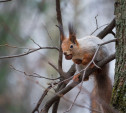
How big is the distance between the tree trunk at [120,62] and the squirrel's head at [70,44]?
1.91 feet

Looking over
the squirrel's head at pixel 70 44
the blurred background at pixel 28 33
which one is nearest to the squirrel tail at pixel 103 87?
the squirrel's head at pixel 70 44

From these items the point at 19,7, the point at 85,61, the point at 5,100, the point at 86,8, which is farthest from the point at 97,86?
the point at 86,8

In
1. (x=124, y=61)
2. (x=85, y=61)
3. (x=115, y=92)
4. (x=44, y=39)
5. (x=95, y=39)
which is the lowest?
(x=115, y=92)

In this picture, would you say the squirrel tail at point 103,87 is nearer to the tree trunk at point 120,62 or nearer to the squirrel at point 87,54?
the squirrel at point 87,54

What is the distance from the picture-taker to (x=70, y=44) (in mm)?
2344

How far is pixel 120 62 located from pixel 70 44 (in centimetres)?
77

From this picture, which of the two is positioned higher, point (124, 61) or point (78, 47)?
point (78, 47)

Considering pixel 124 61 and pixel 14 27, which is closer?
pixel 124 61

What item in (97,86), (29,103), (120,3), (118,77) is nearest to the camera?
(118,77)

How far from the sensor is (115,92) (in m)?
1.60

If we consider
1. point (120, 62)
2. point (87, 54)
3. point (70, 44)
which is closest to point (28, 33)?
point (87, 54)

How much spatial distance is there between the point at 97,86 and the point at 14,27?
3084mm

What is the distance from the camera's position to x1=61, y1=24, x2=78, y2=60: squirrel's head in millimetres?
2271

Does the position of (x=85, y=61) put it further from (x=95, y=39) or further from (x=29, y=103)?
(x=29, y=103)
